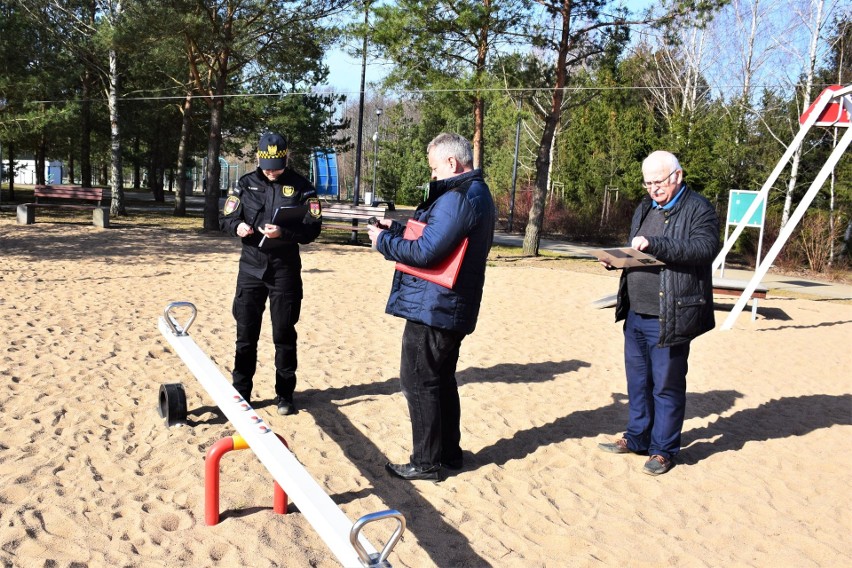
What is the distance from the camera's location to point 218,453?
3.25 metres

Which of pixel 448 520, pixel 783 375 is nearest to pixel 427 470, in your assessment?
pixel 448 520

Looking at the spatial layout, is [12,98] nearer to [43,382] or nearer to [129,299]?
[129,299]

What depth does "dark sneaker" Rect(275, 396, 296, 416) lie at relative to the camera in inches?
189

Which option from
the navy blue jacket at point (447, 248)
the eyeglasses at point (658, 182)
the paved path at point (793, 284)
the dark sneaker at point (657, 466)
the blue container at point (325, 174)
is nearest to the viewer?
the navy blue jacket at point (447, 248)

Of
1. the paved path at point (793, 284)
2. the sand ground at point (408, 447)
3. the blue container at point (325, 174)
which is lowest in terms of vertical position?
the sand ground at point (408, 447)

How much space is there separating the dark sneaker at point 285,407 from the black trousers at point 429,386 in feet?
3.97

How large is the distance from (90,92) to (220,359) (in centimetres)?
2381

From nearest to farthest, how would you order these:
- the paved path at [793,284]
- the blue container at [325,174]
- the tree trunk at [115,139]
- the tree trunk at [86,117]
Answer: the paved path at [793,284]
the tree trunk at [115,139]
the tree trunk at [86,117]
the blue container at [325,174]

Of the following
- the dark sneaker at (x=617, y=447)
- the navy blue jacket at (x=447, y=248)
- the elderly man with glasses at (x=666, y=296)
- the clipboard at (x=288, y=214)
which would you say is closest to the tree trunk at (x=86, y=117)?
the clipboard at (x=288, y=214)

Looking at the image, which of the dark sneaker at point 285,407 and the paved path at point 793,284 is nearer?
the dark sneaker at point 285,407

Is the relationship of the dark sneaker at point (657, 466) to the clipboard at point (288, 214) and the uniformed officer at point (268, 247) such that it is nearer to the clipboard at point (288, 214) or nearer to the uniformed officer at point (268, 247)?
the uniformed officer at point (268, 247)

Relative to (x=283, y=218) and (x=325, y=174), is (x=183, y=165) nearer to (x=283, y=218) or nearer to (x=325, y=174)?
(x=283, y=218)

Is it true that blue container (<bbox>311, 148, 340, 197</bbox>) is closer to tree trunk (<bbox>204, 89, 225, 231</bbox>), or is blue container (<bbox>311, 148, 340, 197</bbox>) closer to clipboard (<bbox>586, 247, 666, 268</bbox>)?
tree trunk (<bbox>204, 89, 225, 231</bbox>)

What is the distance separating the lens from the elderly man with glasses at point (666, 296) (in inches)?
151
